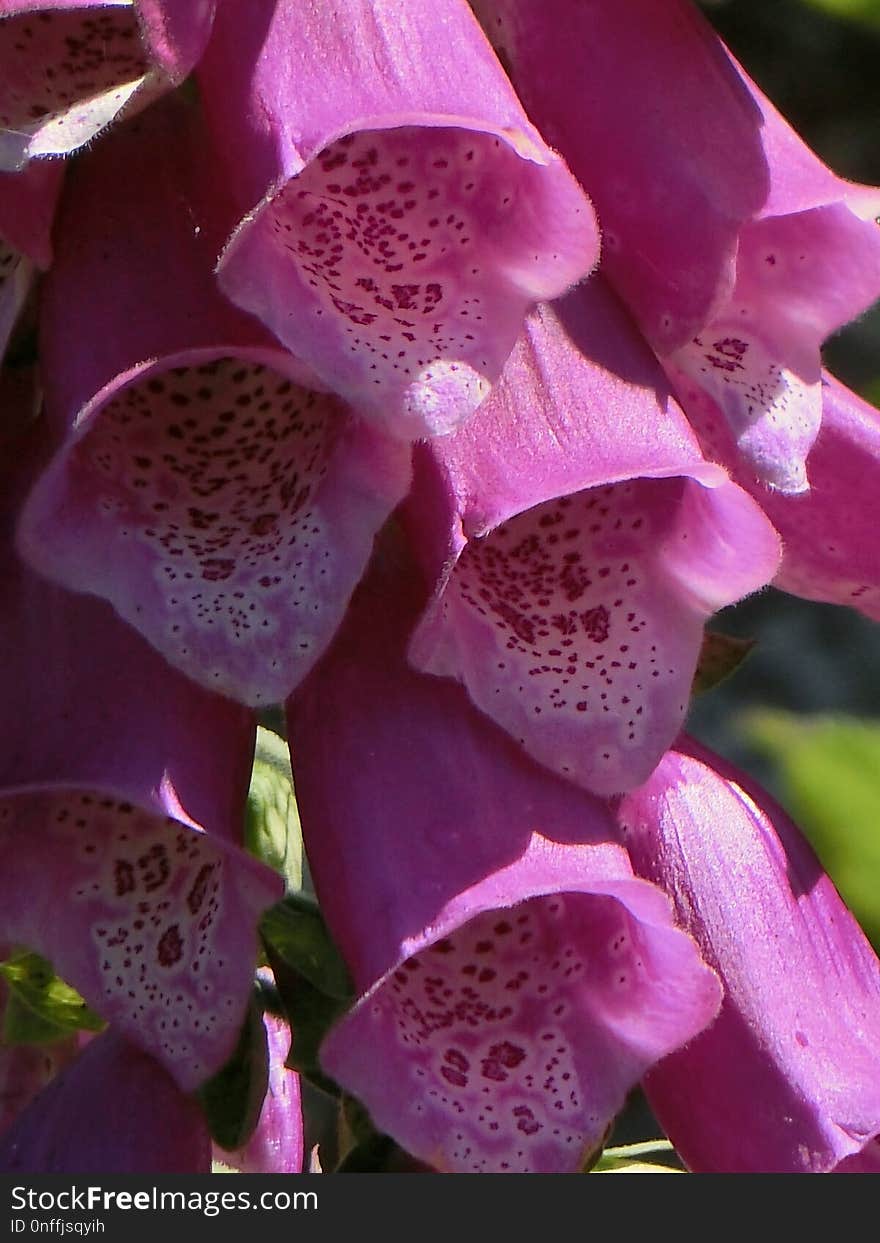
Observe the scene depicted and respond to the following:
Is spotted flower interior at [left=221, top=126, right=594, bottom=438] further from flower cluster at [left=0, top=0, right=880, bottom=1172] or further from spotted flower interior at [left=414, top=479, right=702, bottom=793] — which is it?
spotted flower interior at [left=414, top=479, right=702, bottom=793]

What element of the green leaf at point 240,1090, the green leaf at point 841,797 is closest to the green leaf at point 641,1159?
the green leaf at point 240,1090

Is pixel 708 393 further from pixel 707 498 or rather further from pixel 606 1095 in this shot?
pixel 606 1095

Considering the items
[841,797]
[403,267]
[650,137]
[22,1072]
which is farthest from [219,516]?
[841,797]

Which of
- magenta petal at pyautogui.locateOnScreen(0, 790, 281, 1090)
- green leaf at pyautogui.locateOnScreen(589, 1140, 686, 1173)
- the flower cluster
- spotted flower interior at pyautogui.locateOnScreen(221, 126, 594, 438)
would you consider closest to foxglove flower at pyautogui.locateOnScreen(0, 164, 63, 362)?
the flower cluster

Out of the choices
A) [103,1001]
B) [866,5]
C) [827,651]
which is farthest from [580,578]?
[827,651]

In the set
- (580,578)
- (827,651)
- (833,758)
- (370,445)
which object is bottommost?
(827,651)

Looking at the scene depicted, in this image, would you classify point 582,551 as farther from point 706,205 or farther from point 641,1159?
point 641,1159

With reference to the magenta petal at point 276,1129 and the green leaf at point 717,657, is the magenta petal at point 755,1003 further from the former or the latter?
the magenta petal at point 276,1129
